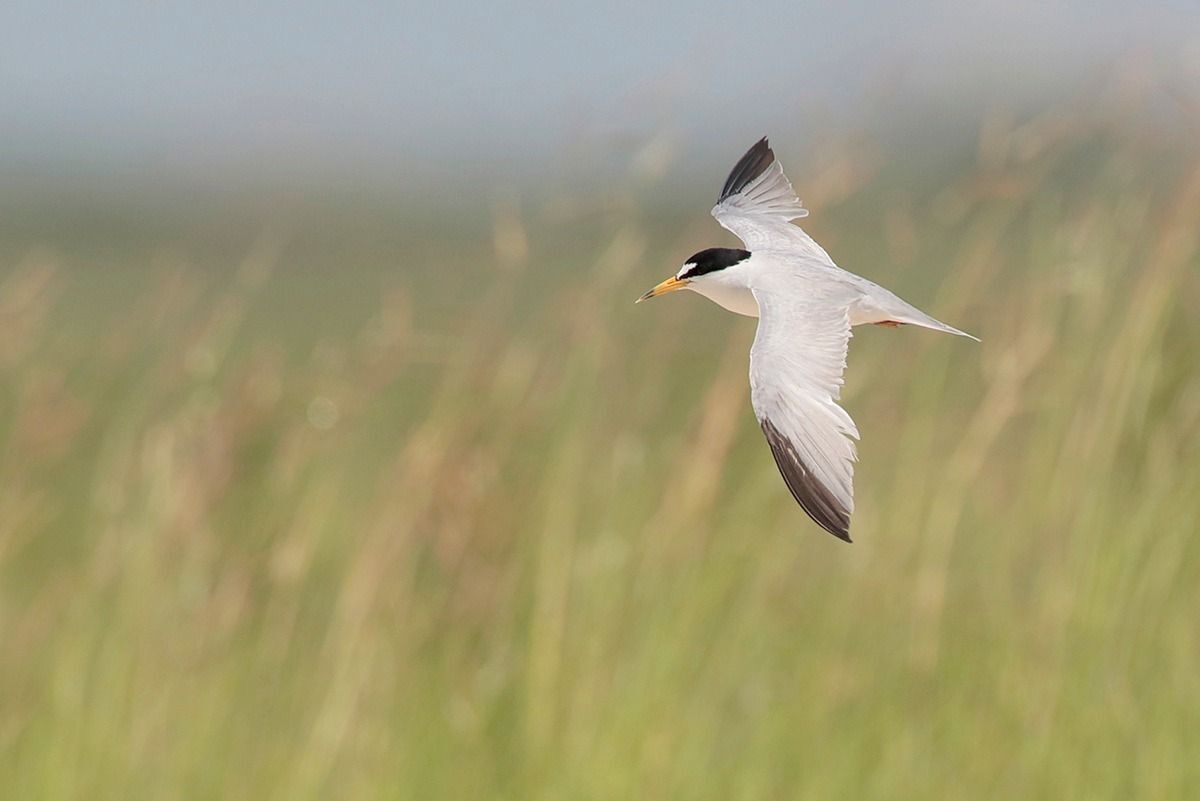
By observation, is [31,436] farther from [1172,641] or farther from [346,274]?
[346,274]

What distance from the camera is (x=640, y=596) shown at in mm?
2531

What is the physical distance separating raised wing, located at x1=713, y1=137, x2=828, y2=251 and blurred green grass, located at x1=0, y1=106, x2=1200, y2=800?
74 centimetres

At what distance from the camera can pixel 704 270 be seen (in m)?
1.30

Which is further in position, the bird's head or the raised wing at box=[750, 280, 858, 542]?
the bird's head

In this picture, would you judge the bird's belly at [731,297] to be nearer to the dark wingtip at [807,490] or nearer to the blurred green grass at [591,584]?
the dark wingtip at [807,490]

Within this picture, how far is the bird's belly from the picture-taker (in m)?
1.19

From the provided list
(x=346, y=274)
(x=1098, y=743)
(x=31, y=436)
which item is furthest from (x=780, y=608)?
(x=346, y=274)

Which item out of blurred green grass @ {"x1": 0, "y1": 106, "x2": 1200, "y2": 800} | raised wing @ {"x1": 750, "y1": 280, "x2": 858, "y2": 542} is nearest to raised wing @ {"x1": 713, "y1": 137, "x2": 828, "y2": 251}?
raised wing @ {"x1": 750, "y1": 280, "x2": 858, "y2": 542}

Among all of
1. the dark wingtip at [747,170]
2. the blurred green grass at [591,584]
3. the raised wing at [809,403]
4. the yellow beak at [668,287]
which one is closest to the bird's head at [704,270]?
the yellow beak at [668,287]

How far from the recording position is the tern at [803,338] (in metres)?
1.01

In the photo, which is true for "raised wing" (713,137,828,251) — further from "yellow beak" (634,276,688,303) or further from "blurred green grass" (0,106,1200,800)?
"blurred green grass" (0,106,1200,800)

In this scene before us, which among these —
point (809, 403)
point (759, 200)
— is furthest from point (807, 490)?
point (759, 200)

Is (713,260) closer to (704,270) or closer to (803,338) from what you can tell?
(704,270)

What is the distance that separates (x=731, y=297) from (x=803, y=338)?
152 mm
